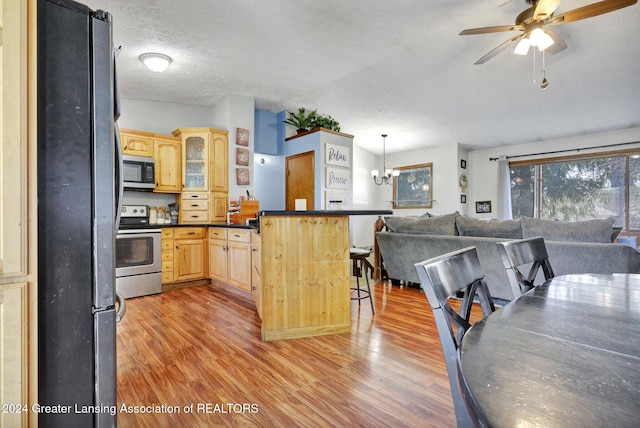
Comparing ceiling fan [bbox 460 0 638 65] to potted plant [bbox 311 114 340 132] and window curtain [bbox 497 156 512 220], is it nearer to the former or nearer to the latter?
potted plant [bbox 311 114 340 132]

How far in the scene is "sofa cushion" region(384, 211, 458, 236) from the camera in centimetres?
355

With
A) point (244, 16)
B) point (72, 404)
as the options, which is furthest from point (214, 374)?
point (244, 16)

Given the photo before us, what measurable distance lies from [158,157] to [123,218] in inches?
39.0

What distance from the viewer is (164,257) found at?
409cm

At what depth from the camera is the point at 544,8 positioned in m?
2.42

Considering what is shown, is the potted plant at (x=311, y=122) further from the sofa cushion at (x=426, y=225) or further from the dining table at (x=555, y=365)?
the dining table at (x=555, y=365)

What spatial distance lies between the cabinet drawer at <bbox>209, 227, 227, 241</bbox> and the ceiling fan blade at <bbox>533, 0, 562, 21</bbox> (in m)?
3.85

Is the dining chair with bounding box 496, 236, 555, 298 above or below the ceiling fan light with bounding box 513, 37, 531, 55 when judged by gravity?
below

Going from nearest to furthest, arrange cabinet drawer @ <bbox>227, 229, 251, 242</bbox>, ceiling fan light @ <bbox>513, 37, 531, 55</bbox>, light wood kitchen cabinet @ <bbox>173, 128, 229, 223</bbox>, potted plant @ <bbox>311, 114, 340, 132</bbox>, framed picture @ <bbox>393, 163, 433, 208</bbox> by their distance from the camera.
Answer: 1. ceiling fan light @ <bbox>513, 37, 531, 55</bbox>
2. cabinet drawer @ <bbox>227, 229, 251, 242</bbox>
3. light wood kitchen cabinet @ <bbox>173, 128, 229, 223</bbox>
4. potted plant @ <bbox>311, 114, 340, 132</bbox>
5. framed picture @ <bbox>393, 163, 433, 208</bbox>

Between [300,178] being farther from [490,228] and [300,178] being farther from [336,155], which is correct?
[490,228]

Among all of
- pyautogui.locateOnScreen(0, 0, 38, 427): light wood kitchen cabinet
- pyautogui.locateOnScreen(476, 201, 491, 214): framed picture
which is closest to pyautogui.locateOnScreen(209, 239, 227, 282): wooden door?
pyautogui.locateOnScreen(0, 0, 38, 427): light wood kitchen cabinet

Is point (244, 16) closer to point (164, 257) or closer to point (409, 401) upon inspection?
point (164, 257)

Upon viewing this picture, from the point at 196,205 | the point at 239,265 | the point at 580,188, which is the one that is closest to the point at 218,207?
the point at 196,205

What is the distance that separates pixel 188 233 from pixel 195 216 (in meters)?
0.40
